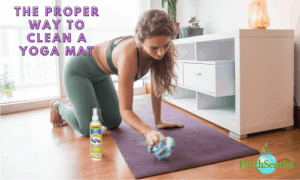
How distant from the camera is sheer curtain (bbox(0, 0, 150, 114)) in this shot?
8.77ft

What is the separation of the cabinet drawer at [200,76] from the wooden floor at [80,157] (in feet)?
0.97

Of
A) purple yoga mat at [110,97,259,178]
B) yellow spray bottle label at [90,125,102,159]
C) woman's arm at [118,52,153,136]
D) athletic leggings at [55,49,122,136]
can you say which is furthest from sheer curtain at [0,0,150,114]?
woman's arm at [118,52,153,136]

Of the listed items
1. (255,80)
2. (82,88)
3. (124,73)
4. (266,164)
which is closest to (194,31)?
(255,80)

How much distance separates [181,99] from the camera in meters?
2.37

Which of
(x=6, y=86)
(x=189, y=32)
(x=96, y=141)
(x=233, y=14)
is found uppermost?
(x=233, y=14)

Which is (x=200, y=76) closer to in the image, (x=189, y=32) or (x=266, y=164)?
(x=189, y=32)

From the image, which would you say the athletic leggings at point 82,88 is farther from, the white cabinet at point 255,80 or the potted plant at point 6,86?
the potted plant at point 6,86

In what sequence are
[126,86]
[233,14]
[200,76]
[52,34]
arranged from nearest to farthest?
[126,86] → [200,76] → [233,14] → [52,34]

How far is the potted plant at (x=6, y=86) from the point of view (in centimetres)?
258

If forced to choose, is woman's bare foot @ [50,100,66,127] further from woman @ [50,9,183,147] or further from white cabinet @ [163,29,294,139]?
white cabinet @ [163,29,294,139]

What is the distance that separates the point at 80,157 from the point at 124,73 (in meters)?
0.53

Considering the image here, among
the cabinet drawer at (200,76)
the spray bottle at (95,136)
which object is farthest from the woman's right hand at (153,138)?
the cabinet drawer at (200,76)

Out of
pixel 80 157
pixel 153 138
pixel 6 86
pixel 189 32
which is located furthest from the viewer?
pixel 6 86

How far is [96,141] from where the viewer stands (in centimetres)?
116
